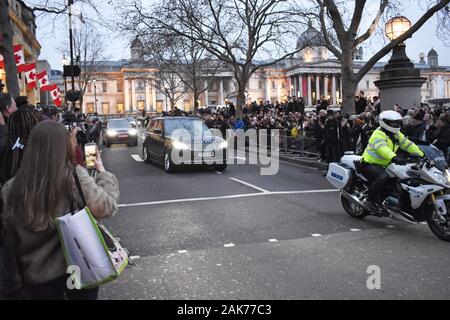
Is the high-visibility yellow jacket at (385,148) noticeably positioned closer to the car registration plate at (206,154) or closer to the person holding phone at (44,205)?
the person holding phone at (44,205)

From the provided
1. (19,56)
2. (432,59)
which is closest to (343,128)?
(19,56)

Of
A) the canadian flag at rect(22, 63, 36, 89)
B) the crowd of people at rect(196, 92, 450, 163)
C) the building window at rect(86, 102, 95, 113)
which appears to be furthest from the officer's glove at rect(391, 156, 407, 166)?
the building window at rect(86, 102, 95, 113)

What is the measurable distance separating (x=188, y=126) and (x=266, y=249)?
1000cm

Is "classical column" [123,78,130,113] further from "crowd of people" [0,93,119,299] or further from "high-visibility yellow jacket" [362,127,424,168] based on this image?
"crowd of people" [0,93,119,299]

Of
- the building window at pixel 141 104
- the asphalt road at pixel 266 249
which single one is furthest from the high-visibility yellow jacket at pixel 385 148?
the building window at pixel 141 104

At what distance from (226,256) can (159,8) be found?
24.0 meters

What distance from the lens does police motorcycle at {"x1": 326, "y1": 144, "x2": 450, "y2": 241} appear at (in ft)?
21.7

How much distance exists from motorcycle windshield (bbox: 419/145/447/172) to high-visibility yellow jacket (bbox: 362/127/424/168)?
10.6 inches

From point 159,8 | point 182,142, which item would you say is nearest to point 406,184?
point 182,142

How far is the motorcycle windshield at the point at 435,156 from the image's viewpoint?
704cm

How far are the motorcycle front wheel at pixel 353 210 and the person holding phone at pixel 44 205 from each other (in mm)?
5922

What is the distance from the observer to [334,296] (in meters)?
4.63

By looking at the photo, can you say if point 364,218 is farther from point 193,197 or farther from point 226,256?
point 193,197

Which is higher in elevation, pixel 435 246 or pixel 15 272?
pixel 15 272
